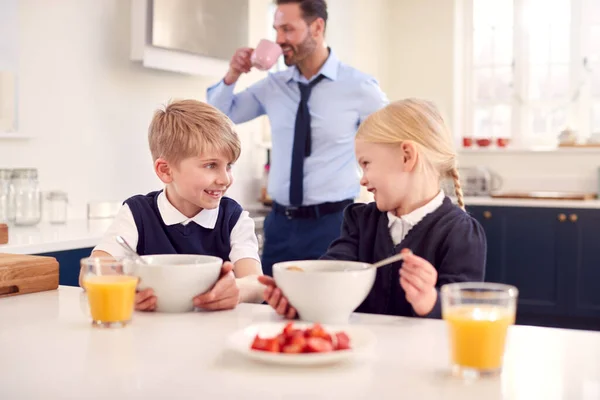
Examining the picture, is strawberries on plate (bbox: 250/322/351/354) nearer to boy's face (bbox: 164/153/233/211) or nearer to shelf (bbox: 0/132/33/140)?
boy's face (bbox: 164/153/233/211)

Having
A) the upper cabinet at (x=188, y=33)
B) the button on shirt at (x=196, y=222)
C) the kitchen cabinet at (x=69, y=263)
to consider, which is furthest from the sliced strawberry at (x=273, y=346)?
the upper cabinet at (x=188, y=33)

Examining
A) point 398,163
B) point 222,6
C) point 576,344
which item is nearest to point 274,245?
point 222,6

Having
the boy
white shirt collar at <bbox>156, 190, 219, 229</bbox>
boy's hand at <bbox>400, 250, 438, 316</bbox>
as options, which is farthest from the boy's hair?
boy's hand at <bbox>400, 250, 438, 316</bbox>

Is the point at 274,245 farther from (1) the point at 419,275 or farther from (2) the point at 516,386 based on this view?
(2) the point at 516,386

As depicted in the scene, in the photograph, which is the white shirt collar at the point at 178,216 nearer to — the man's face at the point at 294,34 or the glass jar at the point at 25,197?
the glass jar at the point at 25,197

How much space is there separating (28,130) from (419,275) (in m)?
2.19

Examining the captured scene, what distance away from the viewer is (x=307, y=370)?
96 cm

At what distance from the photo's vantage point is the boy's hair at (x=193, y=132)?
1.82 meters

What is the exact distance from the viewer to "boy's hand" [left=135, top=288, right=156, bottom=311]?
1.31m

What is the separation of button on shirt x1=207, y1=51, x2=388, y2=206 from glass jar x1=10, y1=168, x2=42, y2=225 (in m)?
0.79

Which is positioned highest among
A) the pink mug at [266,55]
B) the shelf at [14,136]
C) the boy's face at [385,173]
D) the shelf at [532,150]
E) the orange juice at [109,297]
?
the pink mug at [266,55]

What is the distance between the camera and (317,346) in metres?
0.98

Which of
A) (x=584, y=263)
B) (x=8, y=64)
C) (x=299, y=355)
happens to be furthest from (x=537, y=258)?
(x=299, y=355)

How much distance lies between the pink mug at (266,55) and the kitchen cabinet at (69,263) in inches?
37.7
